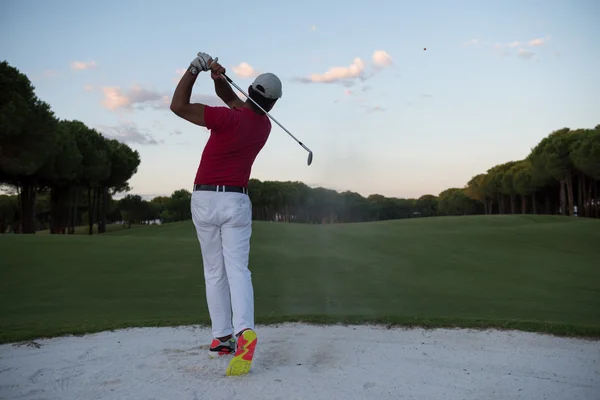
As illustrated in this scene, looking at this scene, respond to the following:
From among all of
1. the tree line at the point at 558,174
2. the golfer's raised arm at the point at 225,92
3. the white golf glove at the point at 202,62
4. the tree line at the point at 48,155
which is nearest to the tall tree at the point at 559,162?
the tree line at the point at 558,174

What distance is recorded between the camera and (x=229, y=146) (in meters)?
4.57

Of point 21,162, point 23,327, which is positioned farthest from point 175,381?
point 21,162

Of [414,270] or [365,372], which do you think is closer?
[365,372]

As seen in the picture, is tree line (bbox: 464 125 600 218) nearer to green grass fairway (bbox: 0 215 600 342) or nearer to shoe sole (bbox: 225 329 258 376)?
green grass fairway (bbox: 0 215 600 342)

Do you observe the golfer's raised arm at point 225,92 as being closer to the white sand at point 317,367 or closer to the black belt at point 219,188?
the black belt at point 219,188

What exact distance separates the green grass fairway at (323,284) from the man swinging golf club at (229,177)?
2.56 metres

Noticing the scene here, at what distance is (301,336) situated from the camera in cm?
596

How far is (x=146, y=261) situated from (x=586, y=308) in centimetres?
1025

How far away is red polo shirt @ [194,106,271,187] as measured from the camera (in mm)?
4484

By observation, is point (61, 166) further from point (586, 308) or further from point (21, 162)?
point (586, 308)

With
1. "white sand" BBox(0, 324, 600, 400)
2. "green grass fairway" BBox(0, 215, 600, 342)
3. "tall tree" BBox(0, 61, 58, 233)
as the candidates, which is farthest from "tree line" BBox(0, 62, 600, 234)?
"white sand" BBox(0, 324, 600, 400)

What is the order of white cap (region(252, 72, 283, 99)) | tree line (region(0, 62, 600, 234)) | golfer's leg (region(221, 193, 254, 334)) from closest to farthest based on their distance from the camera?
golfer's leg (region(221, 193, 254, 334))
white cap (region(252, 72, 283, 99))
tree line (region(0, 62, 600, 234))

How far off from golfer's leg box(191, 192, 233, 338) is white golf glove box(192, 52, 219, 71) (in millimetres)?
1080

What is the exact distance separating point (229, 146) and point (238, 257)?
3.22ft
